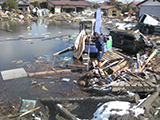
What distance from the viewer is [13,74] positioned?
6.21 metres

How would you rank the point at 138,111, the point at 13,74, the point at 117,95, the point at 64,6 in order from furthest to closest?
the point at 64,6 < the point at 13,74 < the point at 117,95 < the point at 138,111

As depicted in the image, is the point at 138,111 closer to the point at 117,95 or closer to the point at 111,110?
the point at 111,110

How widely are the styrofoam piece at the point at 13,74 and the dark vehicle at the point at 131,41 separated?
645 centimetres

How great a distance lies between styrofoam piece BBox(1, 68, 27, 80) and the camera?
6019 mm

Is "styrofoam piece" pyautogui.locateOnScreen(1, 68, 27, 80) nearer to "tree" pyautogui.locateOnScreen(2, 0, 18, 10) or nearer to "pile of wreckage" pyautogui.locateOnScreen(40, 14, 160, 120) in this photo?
"pile of wreckage" pyautogui.locateOnScreen(40, 14, 160, 120)

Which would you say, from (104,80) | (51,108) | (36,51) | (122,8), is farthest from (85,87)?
(122,8)

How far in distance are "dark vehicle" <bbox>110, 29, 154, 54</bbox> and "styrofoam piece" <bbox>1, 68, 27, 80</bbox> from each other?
6451 millimetres

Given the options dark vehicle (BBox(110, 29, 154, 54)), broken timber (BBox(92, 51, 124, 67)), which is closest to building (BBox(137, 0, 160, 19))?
dark vehicle (BBox(110, 29, 154, 54))

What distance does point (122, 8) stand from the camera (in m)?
36.5

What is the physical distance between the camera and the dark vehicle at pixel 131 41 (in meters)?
8.38

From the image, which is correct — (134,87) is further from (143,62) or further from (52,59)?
(52,59)

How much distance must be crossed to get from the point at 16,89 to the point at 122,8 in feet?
122

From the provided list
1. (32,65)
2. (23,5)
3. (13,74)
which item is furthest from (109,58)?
(23,5)

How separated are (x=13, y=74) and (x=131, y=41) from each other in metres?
7.01
